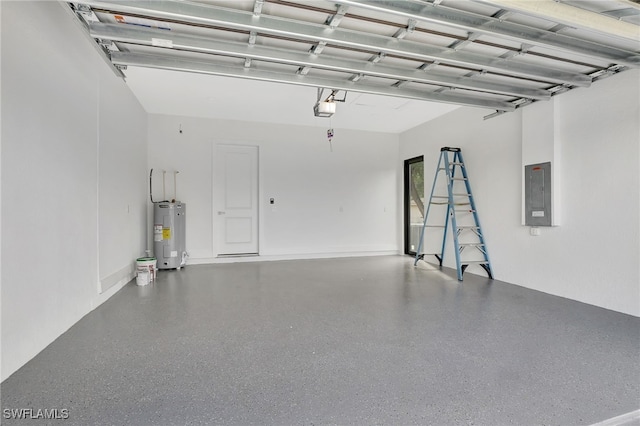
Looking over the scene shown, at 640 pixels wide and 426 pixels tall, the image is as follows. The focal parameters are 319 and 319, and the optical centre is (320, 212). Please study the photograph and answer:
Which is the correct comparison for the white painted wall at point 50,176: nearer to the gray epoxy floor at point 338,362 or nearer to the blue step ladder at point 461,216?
the gray epoxy floor at point 338,362

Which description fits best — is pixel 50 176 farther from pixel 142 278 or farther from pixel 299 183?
pixel 299 183

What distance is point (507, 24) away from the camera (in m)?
2.37

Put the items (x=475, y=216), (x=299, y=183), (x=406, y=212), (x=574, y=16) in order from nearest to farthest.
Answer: (x=574, y=16), (x=475, y=216), (x=299, y=183), (x=406, y=212)

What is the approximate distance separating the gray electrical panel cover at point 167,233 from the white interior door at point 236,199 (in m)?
0.81

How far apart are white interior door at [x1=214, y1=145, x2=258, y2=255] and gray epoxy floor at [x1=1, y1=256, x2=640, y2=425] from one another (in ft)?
8.25

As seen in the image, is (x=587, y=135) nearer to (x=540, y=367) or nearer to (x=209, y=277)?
(x=540, y=367)

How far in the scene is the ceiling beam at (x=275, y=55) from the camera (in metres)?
2.46

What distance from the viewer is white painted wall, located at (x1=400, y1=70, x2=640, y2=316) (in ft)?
10.3

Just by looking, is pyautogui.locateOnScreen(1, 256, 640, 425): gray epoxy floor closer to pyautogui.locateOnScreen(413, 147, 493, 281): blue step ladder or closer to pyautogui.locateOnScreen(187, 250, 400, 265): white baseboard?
pyautogui.locateOnScreen(413, 147, 493, 281): blue step ladder

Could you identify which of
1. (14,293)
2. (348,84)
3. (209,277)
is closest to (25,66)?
(14,293)

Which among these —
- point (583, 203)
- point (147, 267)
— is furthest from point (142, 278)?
point (583, 203)

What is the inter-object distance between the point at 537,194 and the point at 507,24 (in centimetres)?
236

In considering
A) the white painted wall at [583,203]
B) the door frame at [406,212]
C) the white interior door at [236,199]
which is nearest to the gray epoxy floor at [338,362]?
the white painted wall at [583,203]

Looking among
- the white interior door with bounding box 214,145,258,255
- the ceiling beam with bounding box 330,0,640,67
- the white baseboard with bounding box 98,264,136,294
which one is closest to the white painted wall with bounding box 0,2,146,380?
the white baseboard with bounding box 98,264,136,294
